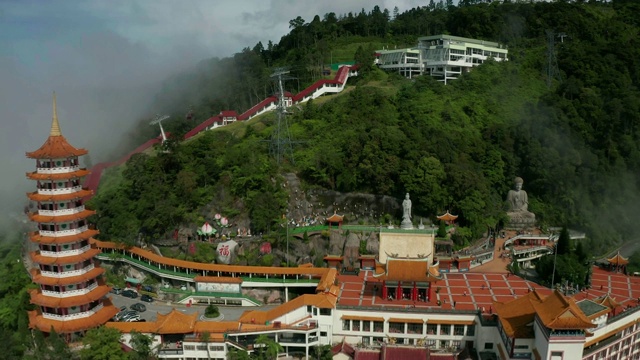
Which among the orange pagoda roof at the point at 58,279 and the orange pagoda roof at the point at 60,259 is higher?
the orange pagoda roof at the point at 60,259


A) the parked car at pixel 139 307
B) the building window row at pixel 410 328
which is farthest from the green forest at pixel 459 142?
the building window row at pixel 410 328

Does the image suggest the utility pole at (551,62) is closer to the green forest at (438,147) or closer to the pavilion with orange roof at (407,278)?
the green forest at (438,147)

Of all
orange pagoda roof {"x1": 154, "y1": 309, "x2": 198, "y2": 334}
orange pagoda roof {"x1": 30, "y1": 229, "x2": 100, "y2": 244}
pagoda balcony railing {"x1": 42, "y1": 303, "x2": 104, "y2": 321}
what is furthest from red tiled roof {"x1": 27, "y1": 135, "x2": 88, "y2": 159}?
orange pagoda roof {"x1": 154, "y1": 309, "x2": 198, "y2": 334}

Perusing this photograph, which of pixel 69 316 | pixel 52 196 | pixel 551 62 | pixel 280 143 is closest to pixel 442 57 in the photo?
pixel 551 62

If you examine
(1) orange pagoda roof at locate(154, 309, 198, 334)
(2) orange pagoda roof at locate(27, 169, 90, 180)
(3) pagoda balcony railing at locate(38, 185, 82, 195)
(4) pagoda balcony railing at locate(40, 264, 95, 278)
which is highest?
(2) orange pagoda roof at locate(27, 169, 90, 180)

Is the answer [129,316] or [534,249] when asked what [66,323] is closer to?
[129,316]

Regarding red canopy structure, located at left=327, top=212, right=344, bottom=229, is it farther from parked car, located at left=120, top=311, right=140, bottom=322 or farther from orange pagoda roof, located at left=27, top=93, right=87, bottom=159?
orange pagoda roof, located at left=27, top=93, right=87, bottom=159

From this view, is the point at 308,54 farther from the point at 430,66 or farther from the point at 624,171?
the point at 624,171

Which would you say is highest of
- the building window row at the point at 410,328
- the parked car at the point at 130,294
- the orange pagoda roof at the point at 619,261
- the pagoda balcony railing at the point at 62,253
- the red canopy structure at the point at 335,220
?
the pagoda balcony railing at the point at 62,253
